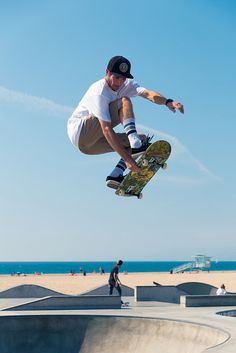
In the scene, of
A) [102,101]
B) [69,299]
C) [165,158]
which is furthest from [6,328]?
[102,101]

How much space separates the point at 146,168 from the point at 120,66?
1.79m

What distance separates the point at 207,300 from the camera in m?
20.8

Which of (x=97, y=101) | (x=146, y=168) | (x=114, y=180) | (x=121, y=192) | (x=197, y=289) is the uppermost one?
(x=97, y=101)

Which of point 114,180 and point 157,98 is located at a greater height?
point 157,98

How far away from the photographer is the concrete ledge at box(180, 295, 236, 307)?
805 inches

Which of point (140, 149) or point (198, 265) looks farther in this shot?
point (198, 265)

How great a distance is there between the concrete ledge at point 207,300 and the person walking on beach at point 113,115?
13967 millimetres

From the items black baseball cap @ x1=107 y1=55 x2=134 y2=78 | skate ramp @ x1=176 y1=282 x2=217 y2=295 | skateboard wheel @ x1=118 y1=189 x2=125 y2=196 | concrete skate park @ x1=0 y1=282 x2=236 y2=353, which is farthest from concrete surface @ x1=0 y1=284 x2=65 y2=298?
black baseball cap @ x1=107 y1=55 x2=134 y2=78

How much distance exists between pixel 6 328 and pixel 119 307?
228 inches

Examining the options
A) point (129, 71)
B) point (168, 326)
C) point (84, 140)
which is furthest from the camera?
point (168, 326)

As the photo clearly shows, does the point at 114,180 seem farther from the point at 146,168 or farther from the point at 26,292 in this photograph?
the point at 26,292

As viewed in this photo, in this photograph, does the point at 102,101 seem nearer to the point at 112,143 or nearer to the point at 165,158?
the point at 112,143

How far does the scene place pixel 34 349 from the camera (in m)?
14.3

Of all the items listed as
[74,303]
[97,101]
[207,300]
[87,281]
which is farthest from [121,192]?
[87,281]
